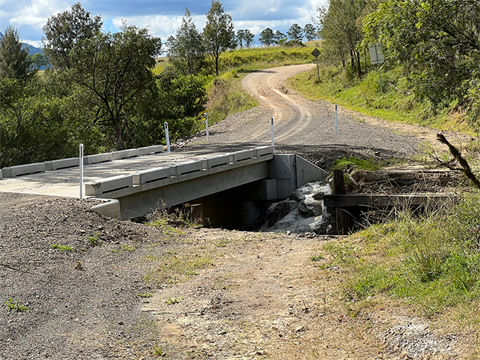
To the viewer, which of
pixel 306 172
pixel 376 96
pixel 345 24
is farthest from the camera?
pixel 345 24

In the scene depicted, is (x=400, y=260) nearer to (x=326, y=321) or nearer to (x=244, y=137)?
(x=326, y=321)

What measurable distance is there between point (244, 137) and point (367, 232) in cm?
1775

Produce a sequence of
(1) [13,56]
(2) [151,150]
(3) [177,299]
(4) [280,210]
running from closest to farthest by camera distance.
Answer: (3) [177,299], (4) [280,210], (2) [151,150], (1) [13,56]

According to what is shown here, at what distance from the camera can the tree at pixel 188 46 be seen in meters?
61.2

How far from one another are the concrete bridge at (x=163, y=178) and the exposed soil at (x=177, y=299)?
5.77 feet

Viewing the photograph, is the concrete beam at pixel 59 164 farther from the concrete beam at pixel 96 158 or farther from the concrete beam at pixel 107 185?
the concrete beam at pixel 107 185

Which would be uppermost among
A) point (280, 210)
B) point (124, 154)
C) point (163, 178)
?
point (124, 154)

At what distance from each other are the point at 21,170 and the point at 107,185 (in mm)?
5366

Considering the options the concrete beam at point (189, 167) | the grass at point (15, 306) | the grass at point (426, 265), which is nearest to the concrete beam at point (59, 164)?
the concrete beam at point (189, 167)

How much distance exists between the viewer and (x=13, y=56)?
5244 centimetres

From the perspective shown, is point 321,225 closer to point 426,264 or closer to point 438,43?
point 438,43

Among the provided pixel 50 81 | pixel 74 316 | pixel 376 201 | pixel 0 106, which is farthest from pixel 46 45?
pixel 74 316

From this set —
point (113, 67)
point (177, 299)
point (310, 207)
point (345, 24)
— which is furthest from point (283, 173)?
point (345, 24)

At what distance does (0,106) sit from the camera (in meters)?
23.4
